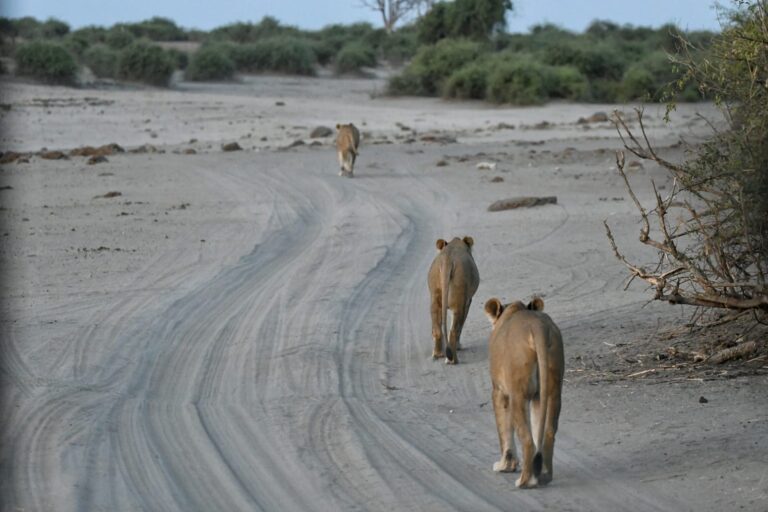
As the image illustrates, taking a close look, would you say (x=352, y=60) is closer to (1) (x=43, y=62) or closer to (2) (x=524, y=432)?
(1) (x=43, y=62)

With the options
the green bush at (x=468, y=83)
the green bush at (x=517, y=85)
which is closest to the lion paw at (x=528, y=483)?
the green bush at (x=517, y=85)

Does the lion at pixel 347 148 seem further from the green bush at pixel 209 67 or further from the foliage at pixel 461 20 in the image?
the foliage at pixel 461 20

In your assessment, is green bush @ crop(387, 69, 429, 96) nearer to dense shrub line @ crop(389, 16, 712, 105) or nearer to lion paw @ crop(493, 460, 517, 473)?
dense shrub line @ crop(389, 16, 712, 105)

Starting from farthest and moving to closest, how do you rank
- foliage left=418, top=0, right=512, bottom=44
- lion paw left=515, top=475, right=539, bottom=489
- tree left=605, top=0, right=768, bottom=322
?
1. foliage left=418, top=0, right=512, bottom=44
2. tree left=605, top=0, right=768, bottom=322
3. lion paw left=515, top=475, right=539, bottom=489

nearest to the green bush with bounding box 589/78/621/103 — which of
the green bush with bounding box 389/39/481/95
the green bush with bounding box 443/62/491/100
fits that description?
the green bush with bounding box 443/62/491/100

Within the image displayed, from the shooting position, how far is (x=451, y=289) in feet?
37.1

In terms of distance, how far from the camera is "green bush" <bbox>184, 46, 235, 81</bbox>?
5791cm

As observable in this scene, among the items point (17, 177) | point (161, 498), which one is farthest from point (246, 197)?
point (161, 498)

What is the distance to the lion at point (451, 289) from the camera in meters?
11.2

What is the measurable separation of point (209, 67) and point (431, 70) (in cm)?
1037

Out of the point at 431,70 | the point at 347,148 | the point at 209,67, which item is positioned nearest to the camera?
the point at 347,148

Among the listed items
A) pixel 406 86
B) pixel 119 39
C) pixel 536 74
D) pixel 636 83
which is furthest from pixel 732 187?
pixel 119 39

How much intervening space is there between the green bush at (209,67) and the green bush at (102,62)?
3766mm

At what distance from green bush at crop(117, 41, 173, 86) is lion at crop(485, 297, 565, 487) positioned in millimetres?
47078
